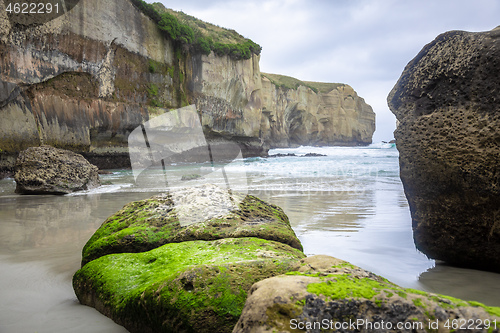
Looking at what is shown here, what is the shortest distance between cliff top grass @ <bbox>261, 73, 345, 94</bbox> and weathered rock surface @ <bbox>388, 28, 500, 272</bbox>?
4011 centimetres

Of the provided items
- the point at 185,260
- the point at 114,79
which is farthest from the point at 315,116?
the point at 185,260

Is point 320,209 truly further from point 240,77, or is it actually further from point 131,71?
point 240,77

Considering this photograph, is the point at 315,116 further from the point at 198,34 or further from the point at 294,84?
the point at 198,34

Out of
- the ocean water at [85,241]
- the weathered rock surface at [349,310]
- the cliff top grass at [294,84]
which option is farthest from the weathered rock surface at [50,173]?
the cliff top grass at [294,84]

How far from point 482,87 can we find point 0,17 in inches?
640

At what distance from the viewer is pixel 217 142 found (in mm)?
30078

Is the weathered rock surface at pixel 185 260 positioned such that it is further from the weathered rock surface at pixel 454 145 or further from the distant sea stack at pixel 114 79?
the distant sea stack at pixel 114 79

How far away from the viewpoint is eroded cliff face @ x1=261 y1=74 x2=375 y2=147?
44297mm

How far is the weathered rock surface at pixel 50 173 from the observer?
8055 mm

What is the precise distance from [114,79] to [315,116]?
1576 inches

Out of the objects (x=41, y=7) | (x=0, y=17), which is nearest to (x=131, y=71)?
(x=41, y=7)

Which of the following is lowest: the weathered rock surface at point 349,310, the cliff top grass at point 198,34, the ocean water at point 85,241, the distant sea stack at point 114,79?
the ocean water at point 85,241

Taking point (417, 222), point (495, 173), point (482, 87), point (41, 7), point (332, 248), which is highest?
point (41, 7)

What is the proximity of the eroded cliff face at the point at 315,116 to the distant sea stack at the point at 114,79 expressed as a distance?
10.7 meters
